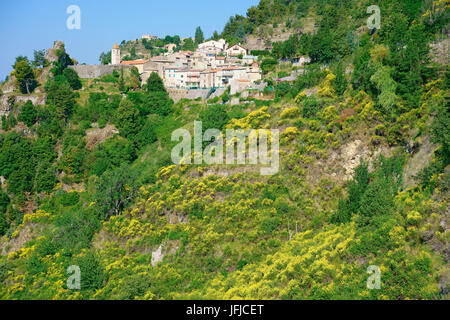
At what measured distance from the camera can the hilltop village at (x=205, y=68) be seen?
49.1 metres

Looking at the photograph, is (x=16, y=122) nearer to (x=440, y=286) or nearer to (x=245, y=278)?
(x=245, y=278)

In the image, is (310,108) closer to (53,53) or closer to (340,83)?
(340,83)

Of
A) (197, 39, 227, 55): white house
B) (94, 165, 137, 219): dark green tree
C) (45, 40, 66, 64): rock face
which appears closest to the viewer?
(94, 165, 137, 219): dark green tree

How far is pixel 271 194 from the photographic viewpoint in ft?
96.2

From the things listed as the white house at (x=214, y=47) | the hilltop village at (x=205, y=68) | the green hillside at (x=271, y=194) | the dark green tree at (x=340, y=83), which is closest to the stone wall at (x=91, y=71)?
the hilltop village at (x=205, y=68)

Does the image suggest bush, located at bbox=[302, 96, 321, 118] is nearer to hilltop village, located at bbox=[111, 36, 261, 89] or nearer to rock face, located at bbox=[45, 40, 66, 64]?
hilltop village, located at bbox=[111, 36, 261, 89]

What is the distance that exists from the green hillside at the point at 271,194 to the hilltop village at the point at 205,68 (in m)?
3.34

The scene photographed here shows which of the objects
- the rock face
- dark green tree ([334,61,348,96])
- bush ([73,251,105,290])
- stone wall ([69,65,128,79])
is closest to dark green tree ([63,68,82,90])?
stone wall ([69,65,128,79])

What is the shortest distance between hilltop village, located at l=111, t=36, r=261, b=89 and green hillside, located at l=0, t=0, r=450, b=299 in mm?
3342

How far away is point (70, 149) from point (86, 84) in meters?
14.2

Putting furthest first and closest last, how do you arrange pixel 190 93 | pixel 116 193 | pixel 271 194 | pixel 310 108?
pixel 190 93 < pixel 116 193 < pixel 310 108 < pixel 271 194

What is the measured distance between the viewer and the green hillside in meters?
21.2

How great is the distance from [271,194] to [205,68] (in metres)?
31.3

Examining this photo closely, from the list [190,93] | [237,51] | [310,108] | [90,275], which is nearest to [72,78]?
[190,93]
